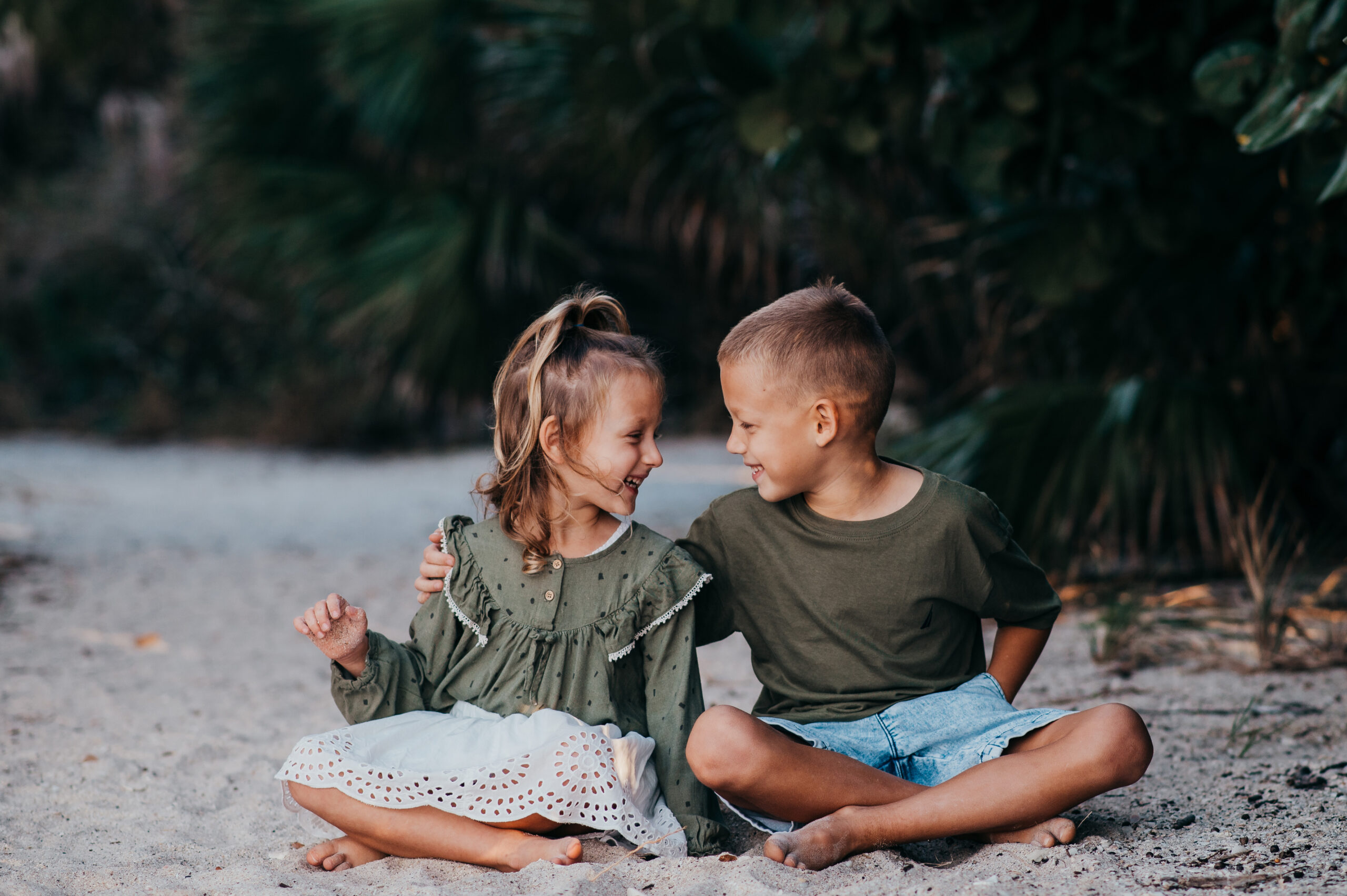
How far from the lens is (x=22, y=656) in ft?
11.8

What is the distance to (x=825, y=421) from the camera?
203cm

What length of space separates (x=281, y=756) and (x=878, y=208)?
3431mm

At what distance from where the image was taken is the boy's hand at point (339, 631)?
1.96 metres

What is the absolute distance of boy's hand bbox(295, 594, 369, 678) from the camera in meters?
1.96

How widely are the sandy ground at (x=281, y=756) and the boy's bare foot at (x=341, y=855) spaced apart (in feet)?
0.13

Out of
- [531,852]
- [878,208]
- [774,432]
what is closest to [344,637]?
[531,852]

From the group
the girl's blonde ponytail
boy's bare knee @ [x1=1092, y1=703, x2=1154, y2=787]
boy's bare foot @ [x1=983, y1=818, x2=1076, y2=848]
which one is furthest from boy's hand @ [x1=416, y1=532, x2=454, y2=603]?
boy's bare knee @ [x1=1092, y1=703, x2=1154, y2=787]

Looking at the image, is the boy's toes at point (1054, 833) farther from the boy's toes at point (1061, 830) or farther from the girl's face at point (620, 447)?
the girl's face at point (620, 447)

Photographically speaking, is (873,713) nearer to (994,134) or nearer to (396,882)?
(396,882)

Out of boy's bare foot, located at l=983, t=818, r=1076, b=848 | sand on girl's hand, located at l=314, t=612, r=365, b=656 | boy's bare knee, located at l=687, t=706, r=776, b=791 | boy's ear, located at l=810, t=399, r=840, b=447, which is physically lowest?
boy's bare foot, located at l=983, t=818, r=1076, b=848

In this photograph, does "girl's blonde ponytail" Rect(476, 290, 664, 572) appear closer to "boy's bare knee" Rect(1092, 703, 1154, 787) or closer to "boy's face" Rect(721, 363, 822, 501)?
"boy's face" Rect(721, 363, 822, 501)

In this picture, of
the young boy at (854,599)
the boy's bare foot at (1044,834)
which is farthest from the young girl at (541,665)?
the boy's bare foot at (1044,834)

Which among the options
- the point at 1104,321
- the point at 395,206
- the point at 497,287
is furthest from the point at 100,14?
the point at 1104,321

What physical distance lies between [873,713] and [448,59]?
5810 millimetres
